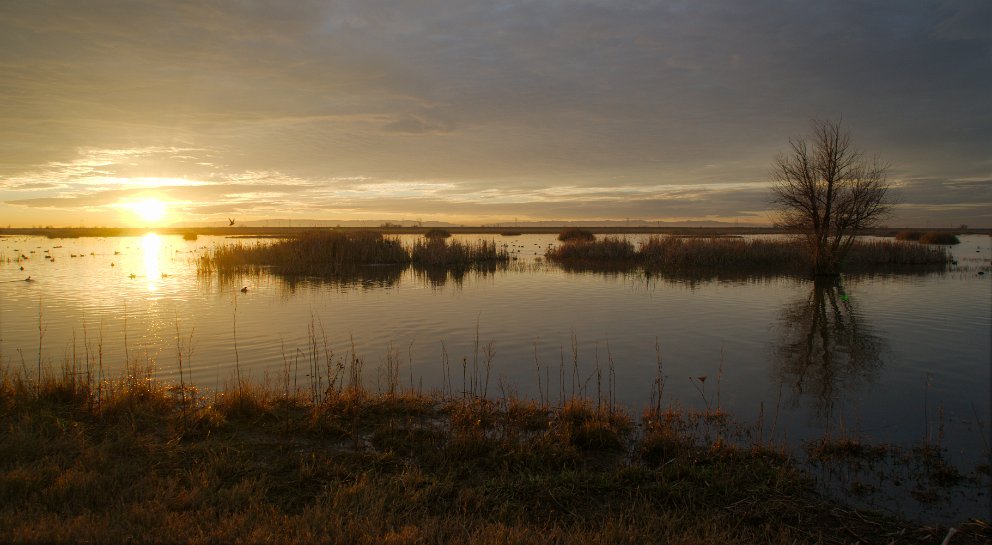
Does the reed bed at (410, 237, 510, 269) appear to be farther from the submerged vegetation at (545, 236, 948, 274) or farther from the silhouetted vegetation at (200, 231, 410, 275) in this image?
the submerged vegetation at (545, 236, 948, 274)

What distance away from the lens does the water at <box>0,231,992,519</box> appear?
32.3 ft

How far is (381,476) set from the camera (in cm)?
606

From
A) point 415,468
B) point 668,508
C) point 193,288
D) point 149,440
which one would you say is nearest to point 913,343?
point 668,508

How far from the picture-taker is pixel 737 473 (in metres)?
6.35

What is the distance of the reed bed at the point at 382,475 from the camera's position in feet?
15.8

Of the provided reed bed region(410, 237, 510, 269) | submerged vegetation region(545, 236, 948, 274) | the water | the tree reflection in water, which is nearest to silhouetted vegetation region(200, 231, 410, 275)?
reed bed region(410, 237, 510, 269)

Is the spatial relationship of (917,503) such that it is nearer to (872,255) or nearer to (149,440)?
(149,440)

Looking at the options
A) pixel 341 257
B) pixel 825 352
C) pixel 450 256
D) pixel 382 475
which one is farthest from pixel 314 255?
pixel 382 475

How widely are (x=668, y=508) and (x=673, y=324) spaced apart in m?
12.3

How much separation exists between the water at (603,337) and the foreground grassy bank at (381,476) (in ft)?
4.53

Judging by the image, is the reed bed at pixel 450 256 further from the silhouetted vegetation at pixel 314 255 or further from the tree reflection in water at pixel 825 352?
the tree reflection in water at pixel 825 352

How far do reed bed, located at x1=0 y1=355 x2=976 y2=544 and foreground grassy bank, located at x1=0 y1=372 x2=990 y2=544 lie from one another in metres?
0.02

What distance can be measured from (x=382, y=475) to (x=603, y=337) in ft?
32.7

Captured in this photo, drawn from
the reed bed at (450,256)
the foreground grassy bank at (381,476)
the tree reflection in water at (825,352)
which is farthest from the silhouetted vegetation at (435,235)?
the foreground grassy bank at (381,476)
